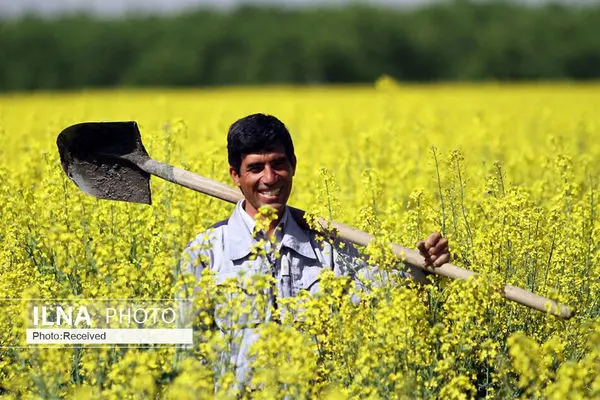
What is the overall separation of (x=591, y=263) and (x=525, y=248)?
2.04 ft

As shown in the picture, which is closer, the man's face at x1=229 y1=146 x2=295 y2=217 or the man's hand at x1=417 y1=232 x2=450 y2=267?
the man's hand at x1=417 y1=232 x2=450 y2=267

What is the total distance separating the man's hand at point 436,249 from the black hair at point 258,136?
2.39 feet

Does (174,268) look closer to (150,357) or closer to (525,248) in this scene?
(150,357)

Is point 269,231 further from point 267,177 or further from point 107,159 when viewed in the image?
point 107,159

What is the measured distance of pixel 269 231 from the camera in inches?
188

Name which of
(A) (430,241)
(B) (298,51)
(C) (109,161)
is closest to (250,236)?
(A) (430,241)

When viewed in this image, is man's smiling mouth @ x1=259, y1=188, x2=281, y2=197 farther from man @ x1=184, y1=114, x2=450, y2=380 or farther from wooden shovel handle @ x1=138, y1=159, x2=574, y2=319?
wooden shovel handle @ x1=138, y1=159, x2=574, y2=319

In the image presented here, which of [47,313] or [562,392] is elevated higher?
[47,313]

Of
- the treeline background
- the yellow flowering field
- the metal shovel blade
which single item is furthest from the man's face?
the treeline background

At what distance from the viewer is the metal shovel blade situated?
5.49m

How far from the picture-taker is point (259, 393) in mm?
4090

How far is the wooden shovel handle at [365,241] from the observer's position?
4387mm

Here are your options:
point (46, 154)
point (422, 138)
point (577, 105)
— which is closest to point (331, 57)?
point (577, 105)

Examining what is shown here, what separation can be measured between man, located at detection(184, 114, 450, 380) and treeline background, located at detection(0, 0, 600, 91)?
39755 millimetres
